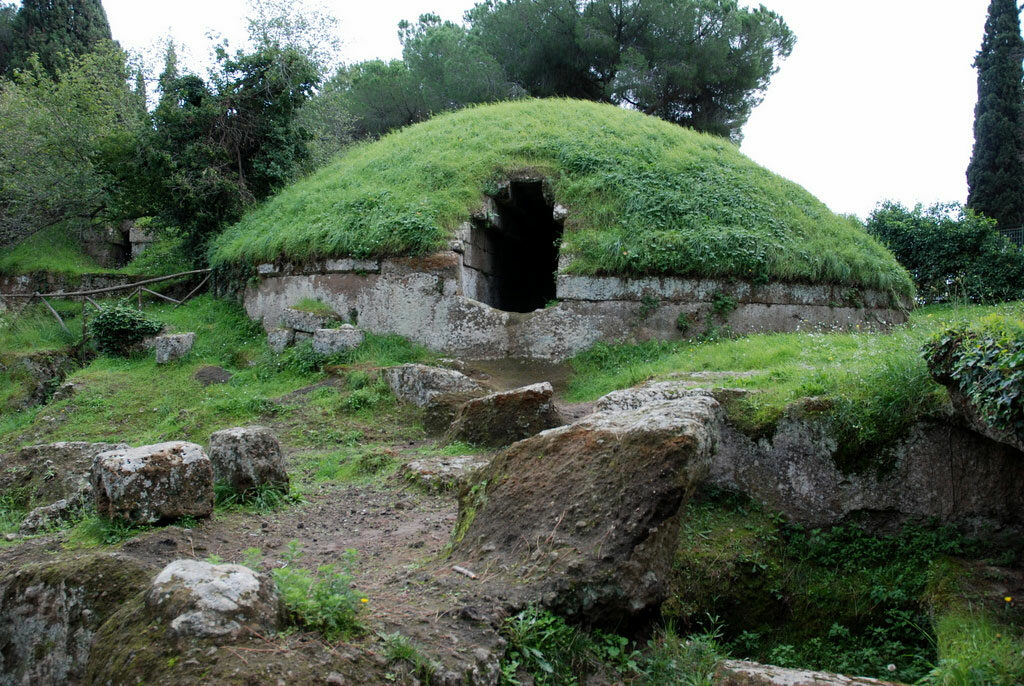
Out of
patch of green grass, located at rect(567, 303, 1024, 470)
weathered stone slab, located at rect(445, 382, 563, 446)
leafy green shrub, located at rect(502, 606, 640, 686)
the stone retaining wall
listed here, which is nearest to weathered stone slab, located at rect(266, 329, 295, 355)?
the stone retaining wall

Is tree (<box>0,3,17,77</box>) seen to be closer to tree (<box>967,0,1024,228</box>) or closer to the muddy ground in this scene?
the muddy ground

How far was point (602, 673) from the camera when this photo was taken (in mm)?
3322

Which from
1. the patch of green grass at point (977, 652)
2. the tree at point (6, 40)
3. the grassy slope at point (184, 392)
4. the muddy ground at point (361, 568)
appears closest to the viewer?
the muddy ground at point (361, 568)

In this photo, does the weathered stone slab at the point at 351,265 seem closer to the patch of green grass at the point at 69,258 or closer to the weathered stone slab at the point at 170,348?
the weathered stone slab at the point at 170,348

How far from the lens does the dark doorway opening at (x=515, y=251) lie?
11.3 metres

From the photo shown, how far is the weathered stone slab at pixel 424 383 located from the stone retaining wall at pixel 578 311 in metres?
1.83

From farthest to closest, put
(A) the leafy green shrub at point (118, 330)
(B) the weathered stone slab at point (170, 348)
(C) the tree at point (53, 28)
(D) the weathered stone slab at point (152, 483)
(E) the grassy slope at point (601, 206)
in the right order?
(C) the tree at point (53, 28), (A) the leafy green shrub at point (118, 330), (B) the weathered stone slab at point (170, 348), (E) the grassy slope at point (601, 206), (D) the weathered stone slab at point (152, 483)

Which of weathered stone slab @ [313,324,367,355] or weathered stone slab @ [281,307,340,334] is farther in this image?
weathered stone slab @ [281,307,340,334]

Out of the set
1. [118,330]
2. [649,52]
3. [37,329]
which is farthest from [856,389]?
[649,52]

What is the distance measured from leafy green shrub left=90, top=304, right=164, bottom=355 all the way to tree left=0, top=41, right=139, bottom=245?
403cm

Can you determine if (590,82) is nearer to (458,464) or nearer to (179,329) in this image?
(179,329)

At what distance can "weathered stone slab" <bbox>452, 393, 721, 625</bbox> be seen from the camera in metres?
3.47

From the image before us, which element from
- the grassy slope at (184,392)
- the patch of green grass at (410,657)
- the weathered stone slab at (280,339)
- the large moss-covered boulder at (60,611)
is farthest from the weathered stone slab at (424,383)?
the patch of green grass at (410,657)

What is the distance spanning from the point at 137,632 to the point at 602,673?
6.13 feet
